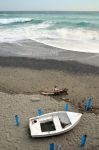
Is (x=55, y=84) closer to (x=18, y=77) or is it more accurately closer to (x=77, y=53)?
(x=18, y=77)

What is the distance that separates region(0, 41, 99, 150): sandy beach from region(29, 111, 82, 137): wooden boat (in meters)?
0.24

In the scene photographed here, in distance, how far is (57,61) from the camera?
1300 centimetres

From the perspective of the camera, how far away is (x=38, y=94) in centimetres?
890

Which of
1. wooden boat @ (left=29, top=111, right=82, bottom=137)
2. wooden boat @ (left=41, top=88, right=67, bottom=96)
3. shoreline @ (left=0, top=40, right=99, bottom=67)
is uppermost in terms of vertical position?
shoreline @ (left=0, top=40, right=99, bottom=67)

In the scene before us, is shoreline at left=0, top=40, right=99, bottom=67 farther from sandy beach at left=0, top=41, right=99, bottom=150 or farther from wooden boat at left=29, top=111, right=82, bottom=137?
wooden boat at left=29, top=111, right=82, bottom=137

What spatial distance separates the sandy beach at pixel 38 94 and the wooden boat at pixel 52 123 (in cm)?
24

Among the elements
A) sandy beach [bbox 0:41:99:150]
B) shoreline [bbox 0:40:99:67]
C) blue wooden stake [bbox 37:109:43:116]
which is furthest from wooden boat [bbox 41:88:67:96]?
shoreline [bbox 0:40:99:67]

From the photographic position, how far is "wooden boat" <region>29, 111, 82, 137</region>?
6.23 m

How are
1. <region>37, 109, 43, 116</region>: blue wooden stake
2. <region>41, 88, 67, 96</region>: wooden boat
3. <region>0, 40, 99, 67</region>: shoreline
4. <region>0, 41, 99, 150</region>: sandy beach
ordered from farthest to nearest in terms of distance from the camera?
<region>0, 40, 99, 67</region>: shoreline, <region>41, 88, 67, 96</region>: wooden boat, <region>37, 109, 43, 116</region>: blue wooden stake, <region>0, 41, 99, 150</region>: sandy beach

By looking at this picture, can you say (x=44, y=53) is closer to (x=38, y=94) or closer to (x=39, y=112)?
(x=38, y=94)

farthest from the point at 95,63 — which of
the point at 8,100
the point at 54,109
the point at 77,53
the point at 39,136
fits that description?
the point at 39,136

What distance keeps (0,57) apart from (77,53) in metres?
6.12

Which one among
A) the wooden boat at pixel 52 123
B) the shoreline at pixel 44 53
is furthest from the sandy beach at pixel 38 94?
the shoreline at pixel 44 53

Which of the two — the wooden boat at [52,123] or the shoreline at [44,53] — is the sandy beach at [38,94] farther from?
the shoreline at [44,53]
